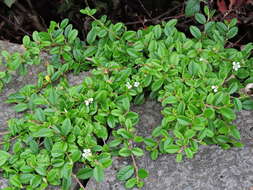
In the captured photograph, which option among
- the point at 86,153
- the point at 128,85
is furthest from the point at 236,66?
the point at 86,153

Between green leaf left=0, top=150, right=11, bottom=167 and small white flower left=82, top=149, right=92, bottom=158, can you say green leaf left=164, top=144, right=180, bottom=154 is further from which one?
green leaf left=0, top=150, right=11, bottom=167

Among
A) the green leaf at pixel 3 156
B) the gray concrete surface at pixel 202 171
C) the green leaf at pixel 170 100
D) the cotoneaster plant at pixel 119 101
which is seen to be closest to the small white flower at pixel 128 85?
the cotoneaster plant at pixel 119 101

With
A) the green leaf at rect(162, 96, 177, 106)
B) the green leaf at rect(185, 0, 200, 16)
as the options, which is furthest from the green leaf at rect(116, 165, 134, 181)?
the green leaf at rect(185, 0, 200, 16)

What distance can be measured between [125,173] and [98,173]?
12 cm

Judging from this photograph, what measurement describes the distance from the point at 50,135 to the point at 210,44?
2.81ft

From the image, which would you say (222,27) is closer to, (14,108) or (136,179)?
(136,179)

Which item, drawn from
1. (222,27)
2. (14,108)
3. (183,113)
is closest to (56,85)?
(14,108)

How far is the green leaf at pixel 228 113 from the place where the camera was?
4.95ft

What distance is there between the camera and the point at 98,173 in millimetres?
1487

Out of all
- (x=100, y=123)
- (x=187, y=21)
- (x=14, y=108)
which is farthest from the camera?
(x=187, y=21)

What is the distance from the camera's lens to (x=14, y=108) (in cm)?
180

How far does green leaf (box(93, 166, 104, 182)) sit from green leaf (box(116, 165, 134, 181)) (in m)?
0.09

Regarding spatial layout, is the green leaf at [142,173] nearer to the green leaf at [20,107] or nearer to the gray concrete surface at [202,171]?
the gray concrete surface at [202,171]

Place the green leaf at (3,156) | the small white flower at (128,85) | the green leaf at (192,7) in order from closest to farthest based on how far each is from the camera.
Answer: the green leaf at (3,156) → the small white flower at (128,85) → the green leaf at (192,7)
